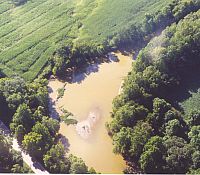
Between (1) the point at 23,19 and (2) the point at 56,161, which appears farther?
(1) the point at 23,19

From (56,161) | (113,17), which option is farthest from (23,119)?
(113,17)

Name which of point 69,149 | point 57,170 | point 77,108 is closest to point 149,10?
point 77,108

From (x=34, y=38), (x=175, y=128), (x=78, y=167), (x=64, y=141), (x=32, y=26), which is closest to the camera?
(x=78, y=167)

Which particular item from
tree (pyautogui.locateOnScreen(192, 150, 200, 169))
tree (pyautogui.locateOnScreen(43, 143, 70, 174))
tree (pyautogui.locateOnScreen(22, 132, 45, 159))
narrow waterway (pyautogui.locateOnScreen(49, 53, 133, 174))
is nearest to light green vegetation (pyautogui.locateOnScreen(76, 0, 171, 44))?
narrow waterway (pyautogui.locateOnScreen(49, 53, 133, 174))

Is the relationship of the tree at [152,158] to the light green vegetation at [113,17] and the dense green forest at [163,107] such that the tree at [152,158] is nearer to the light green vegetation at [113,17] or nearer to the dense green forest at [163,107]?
the dense green forest at [163,107]

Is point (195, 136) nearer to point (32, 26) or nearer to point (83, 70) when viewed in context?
point (83, 70)
